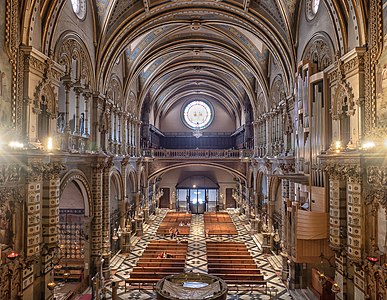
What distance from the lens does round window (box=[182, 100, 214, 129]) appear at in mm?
45219

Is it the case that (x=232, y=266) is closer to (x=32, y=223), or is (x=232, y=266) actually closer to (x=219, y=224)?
(x=32, y=223)

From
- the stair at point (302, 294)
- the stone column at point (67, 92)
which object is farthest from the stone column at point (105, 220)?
the stair at point (302, 294)

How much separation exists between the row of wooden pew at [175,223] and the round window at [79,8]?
19.2 metres

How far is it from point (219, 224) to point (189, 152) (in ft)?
25.6

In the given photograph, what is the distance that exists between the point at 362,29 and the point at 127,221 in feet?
65.1

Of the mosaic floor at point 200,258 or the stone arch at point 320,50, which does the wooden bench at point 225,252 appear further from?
the stone arch at point 320,50

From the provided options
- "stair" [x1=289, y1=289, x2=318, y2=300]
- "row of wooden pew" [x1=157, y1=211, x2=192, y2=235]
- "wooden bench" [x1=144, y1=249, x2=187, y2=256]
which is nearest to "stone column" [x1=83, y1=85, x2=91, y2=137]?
"wooden bench" [x1=144, y1=249, x2=187, y2=256]

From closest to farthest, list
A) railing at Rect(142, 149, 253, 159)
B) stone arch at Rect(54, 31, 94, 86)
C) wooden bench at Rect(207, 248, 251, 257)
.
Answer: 1. stone arch at Rect(54, 31, 94, 86)
2. wooden bench at Rect(207, 248, 251, 257)
3. railing at Rect(142, 149, 253, 159)

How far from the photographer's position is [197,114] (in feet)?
150

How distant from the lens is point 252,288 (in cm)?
1658

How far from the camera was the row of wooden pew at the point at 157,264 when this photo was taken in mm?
17156

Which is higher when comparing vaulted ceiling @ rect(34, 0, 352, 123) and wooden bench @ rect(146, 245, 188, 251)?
vaulted ceiling @ rect(34, 0, 352, 123)

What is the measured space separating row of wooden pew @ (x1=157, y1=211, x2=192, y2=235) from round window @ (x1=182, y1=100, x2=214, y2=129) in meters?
12.8

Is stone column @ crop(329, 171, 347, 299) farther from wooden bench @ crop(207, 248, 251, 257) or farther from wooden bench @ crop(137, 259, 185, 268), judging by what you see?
wooden bench @ crop(207, 248, 251, 257)
